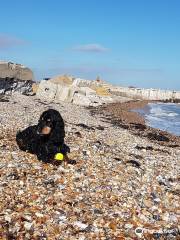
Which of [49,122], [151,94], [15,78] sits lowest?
[49,122]

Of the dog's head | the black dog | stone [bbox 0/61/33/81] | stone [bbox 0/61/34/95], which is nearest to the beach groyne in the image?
stone [bbox 0/61/34/95]

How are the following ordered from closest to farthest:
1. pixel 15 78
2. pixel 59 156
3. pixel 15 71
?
pixel 59 156
pixel 15 78
pixel 15 71

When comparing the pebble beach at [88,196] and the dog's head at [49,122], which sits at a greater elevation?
the dog's head at [49,122]

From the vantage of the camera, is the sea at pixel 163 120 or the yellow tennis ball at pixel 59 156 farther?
the sea at pixel 163 120

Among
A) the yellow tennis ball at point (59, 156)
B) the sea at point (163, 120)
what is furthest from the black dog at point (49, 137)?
the sea at point (163, 120)

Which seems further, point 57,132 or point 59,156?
point 57,132

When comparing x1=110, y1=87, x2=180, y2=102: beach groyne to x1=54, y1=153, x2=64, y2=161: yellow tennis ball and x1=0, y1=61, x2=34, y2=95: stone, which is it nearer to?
x1=0, y1=61, x2=34, y2=95: stone

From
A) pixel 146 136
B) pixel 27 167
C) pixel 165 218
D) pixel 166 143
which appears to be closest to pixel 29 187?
pixel 27 167

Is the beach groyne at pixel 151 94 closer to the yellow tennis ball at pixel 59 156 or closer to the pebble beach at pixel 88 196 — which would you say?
the pebble beach at pixel 88 196

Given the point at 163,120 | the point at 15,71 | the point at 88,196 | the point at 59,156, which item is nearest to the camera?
the point at 88,196

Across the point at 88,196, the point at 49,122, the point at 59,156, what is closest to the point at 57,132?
the point at 49,122

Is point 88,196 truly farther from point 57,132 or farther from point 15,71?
point 15,71

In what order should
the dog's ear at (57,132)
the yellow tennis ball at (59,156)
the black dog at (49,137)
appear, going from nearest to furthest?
1. the yellow tennis ball at (59,156)
2. the black dog at (49,137)
3. the dog's ear at (57,132)

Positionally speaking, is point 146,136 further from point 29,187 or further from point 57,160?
point 29,187
